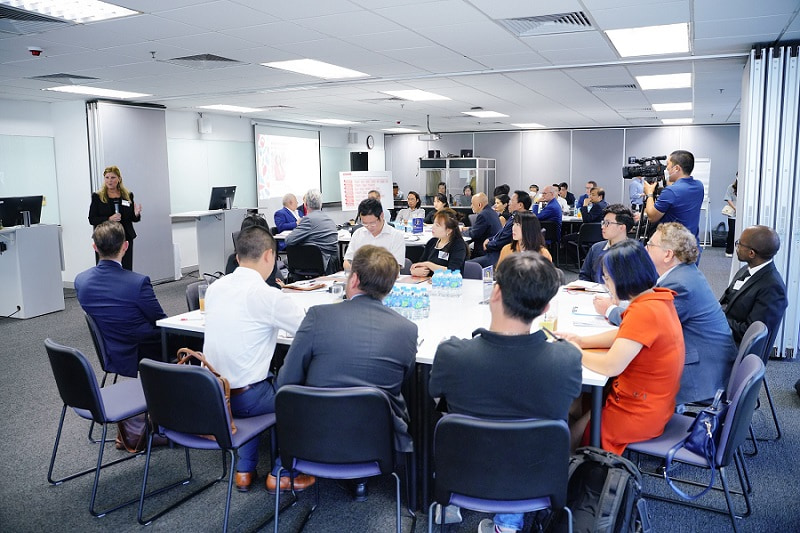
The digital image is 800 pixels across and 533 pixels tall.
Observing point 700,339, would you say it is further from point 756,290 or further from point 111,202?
point 111,202

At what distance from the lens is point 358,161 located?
14.8 meters

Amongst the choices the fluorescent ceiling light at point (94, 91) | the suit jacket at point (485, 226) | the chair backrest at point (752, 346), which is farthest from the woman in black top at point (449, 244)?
the fluorescent ceiling light at point (94, 91)

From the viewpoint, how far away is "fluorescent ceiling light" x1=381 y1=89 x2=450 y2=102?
7.90 metres

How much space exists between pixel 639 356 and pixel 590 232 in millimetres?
7036

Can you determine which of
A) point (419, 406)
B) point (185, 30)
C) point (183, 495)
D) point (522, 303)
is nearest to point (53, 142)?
point (185, 30)

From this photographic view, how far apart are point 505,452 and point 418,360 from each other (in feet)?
2.74

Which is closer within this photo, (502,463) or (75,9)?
(502,463)

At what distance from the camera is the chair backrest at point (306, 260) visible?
668 centimetres

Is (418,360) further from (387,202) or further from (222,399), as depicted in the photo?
(387,202)

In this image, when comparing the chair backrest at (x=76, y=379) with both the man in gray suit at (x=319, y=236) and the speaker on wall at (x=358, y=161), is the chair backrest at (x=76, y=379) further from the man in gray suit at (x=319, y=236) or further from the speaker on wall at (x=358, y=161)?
the speaker on wall at (x=358, y=161)

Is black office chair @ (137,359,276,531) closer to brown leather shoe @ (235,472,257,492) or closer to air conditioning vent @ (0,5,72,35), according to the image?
brown leather shoe @ (235,472,257,492)

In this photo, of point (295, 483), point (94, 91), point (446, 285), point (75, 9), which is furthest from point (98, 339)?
point (94, 91)

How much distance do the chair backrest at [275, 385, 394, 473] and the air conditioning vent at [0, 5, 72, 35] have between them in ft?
11.4

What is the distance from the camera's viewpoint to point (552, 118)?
1181 cm
